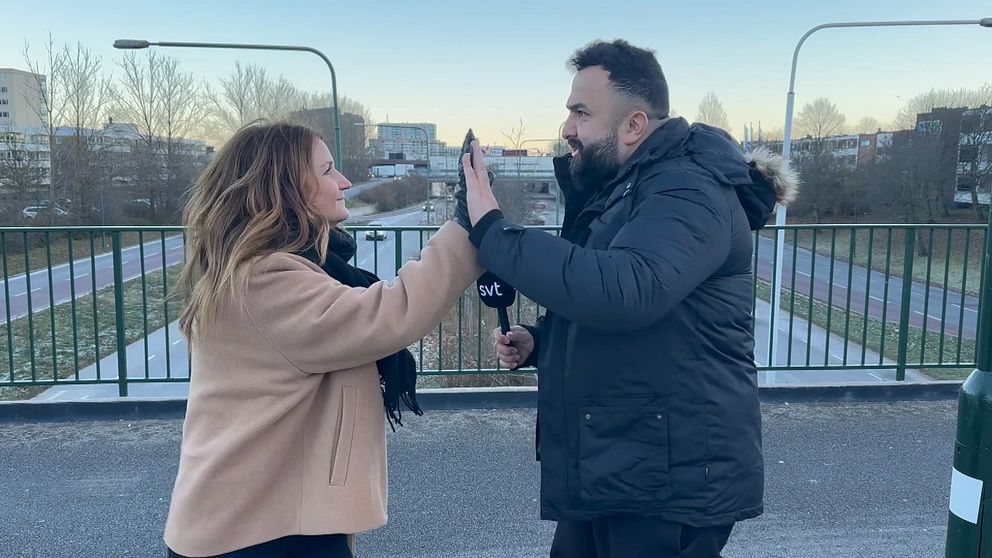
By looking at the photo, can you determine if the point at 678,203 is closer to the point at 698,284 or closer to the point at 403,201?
the point at 698,284

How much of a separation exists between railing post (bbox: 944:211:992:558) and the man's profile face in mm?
949

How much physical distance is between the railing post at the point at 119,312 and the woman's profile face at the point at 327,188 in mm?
4314

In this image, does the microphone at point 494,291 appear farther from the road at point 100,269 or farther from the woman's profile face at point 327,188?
the road at point 100,269

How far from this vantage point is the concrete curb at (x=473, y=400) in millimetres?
5262

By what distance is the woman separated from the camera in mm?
1762

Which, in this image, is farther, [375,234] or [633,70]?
[375,234]

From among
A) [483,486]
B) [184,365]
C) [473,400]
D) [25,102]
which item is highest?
[25,102]

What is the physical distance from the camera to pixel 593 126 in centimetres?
198

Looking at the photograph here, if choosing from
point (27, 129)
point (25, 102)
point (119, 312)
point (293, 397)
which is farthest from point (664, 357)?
point (27, 129)

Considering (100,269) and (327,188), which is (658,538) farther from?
(100,269)

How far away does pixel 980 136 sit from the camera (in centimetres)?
4072

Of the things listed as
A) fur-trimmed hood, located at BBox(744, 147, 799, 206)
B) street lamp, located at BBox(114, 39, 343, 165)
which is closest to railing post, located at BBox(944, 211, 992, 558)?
fur-trimmed hood, located at BBox(744, 147, 799, 206)

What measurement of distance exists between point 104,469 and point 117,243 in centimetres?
192

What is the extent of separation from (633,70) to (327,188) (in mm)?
869
